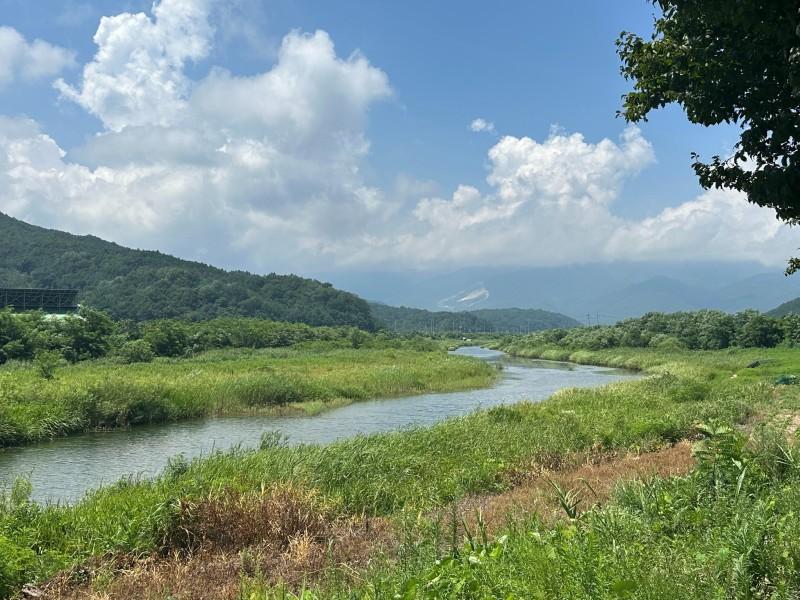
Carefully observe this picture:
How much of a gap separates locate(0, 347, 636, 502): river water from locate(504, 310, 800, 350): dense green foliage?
168 feet

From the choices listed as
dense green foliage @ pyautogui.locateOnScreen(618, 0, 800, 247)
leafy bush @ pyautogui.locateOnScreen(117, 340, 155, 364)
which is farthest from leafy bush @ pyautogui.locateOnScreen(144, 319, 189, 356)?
dense green foliage @ pyautogui.locateOnScreen(618, 0, 800, 247)

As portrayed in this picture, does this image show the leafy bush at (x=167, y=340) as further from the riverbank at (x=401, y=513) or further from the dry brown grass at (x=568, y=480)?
the dry brown grass at (x=568, y=480)

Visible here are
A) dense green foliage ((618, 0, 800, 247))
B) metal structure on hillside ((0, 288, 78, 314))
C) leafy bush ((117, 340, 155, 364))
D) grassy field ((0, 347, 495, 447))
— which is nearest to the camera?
dense green foliage ((618, 0, 800, 247))

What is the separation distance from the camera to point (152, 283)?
12962 centimetres

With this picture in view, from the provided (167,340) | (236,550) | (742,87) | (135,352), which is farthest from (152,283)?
(742,87)

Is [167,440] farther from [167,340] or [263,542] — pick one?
[167,340]

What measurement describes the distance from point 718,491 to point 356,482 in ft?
23.1

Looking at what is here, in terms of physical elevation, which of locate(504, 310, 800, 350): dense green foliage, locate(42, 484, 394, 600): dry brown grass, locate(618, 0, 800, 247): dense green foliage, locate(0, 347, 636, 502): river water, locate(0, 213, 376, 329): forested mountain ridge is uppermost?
locate(0, 213, 376, 329): forested mountain ridge

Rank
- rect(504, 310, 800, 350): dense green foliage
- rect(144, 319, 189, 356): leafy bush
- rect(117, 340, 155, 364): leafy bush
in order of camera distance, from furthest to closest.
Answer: rect(504, 310, 800, 350): dense green foliage → rect(144, 319, 189, 356): leafy bush → rect(117, 340, 155, 364): leafy bush

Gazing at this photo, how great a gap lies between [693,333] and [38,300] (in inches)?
3635

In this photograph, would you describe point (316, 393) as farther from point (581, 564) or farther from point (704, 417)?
point (581, 564)

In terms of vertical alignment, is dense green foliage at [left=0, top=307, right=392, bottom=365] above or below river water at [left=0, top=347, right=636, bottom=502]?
above

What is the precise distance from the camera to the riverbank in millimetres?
5395

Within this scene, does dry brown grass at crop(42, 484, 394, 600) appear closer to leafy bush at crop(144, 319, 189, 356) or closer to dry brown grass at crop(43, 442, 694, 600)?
dry brown grass at crop(43, 442, 694, 600)
